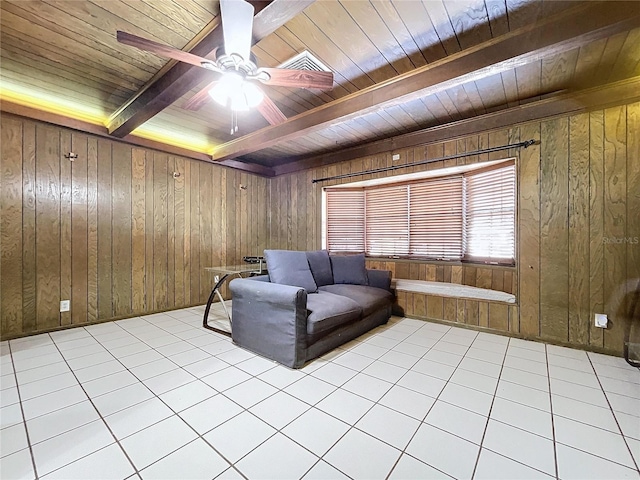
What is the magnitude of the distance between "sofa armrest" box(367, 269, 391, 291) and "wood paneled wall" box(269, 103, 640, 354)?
1.36 metres

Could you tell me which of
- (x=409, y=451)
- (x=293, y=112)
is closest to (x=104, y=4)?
(x=293, y=112)

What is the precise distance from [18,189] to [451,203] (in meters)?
5.27

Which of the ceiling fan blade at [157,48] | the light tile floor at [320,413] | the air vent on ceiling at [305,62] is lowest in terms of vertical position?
the light tile floor at [320,413]

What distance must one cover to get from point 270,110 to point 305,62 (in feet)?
1.59

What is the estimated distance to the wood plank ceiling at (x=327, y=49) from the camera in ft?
5.72

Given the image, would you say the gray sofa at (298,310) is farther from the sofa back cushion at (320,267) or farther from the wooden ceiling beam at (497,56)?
the wooden ceiling beam at (497,56)

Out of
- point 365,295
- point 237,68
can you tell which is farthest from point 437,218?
point 237,68

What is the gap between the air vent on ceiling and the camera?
214 cm

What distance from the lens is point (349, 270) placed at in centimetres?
382

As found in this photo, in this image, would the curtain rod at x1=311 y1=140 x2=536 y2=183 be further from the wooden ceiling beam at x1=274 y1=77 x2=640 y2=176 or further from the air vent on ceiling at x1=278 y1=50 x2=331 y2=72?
the air vent on ceiling at x1=278 y1=50 x2=331 y2=72

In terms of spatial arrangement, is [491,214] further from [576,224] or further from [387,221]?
[387,221]

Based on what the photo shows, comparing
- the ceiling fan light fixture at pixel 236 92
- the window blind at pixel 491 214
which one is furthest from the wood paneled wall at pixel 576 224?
the ceiling fan light fixture at pixel 236 92

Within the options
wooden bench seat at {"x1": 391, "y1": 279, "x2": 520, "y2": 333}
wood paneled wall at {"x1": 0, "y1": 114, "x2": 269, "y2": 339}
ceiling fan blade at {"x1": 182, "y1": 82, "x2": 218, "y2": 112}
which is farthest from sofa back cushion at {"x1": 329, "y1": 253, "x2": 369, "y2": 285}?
ceiling fan blade at {"x1": 182, "y1": 82, "x2": 218, "y2": 112}

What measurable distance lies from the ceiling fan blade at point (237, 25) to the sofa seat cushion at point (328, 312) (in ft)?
6.63
